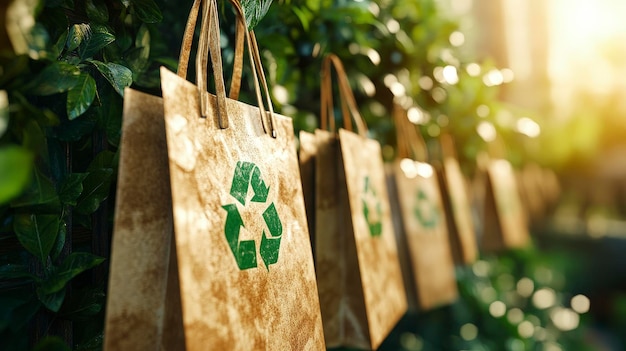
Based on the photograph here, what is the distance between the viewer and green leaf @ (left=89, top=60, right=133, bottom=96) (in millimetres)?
546

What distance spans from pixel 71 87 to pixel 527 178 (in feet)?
7.74

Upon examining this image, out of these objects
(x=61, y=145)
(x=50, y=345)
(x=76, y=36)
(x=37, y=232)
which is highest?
(x=76, y=36)

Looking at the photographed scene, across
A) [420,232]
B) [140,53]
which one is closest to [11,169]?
[140,53]

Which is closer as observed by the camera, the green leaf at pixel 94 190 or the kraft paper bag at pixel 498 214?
the green leaf at pixel 94 190

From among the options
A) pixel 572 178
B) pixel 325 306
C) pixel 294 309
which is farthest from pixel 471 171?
pixel 572 178

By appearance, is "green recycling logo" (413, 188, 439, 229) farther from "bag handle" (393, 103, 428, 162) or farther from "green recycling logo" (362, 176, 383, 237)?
"green recycling logo" (362, 176, 383, 237)

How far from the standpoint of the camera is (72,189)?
0.55 m

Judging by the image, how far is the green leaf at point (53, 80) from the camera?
1.60 ft

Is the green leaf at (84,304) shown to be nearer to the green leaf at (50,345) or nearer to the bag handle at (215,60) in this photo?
the green leaf at (50,345)

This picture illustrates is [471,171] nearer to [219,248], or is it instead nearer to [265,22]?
[265,22]

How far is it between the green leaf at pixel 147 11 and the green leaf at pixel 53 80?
0.15 m

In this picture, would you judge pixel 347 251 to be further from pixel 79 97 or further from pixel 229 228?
pixel 79 97

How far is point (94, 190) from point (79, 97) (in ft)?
0.36

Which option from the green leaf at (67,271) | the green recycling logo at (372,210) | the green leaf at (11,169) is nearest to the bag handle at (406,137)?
the green recycling logo at (372,210)
